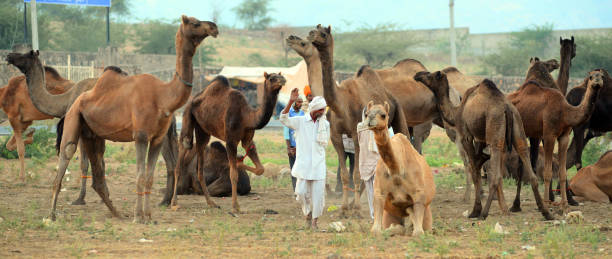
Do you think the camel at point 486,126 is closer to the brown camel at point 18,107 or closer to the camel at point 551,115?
the camel at point 551,115

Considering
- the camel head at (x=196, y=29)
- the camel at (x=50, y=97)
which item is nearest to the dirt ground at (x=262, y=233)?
the camel at (x=50, y=97)

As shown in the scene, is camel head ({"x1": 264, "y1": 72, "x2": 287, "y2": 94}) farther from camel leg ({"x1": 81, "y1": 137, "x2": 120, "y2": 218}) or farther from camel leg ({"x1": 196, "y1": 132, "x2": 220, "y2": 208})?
camel leg ({"x1": 81, "y1": 137, "x2": 120, "y2": 218})

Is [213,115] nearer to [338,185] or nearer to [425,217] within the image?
[338,185]

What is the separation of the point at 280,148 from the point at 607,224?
12.7 meters

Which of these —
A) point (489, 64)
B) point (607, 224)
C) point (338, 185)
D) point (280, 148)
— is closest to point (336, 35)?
point (489, 64)

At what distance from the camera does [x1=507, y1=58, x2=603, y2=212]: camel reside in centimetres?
965

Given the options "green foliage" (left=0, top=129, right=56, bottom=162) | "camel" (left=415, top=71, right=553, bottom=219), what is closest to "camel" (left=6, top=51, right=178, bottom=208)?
"camel" (left=415, top=71, right=553, bottom=219)

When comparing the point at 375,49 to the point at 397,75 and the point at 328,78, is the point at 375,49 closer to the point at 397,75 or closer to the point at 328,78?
the point at 397,75

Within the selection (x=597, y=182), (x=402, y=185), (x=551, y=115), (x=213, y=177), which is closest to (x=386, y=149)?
(x=402, y=185)

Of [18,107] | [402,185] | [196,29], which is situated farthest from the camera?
[18,107]

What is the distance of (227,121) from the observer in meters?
10.2

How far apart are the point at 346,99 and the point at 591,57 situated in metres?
31.7

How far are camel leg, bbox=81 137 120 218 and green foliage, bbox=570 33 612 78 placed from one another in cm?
3309

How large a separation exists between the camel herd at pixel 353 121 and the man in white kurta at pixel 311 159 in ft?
2.90
